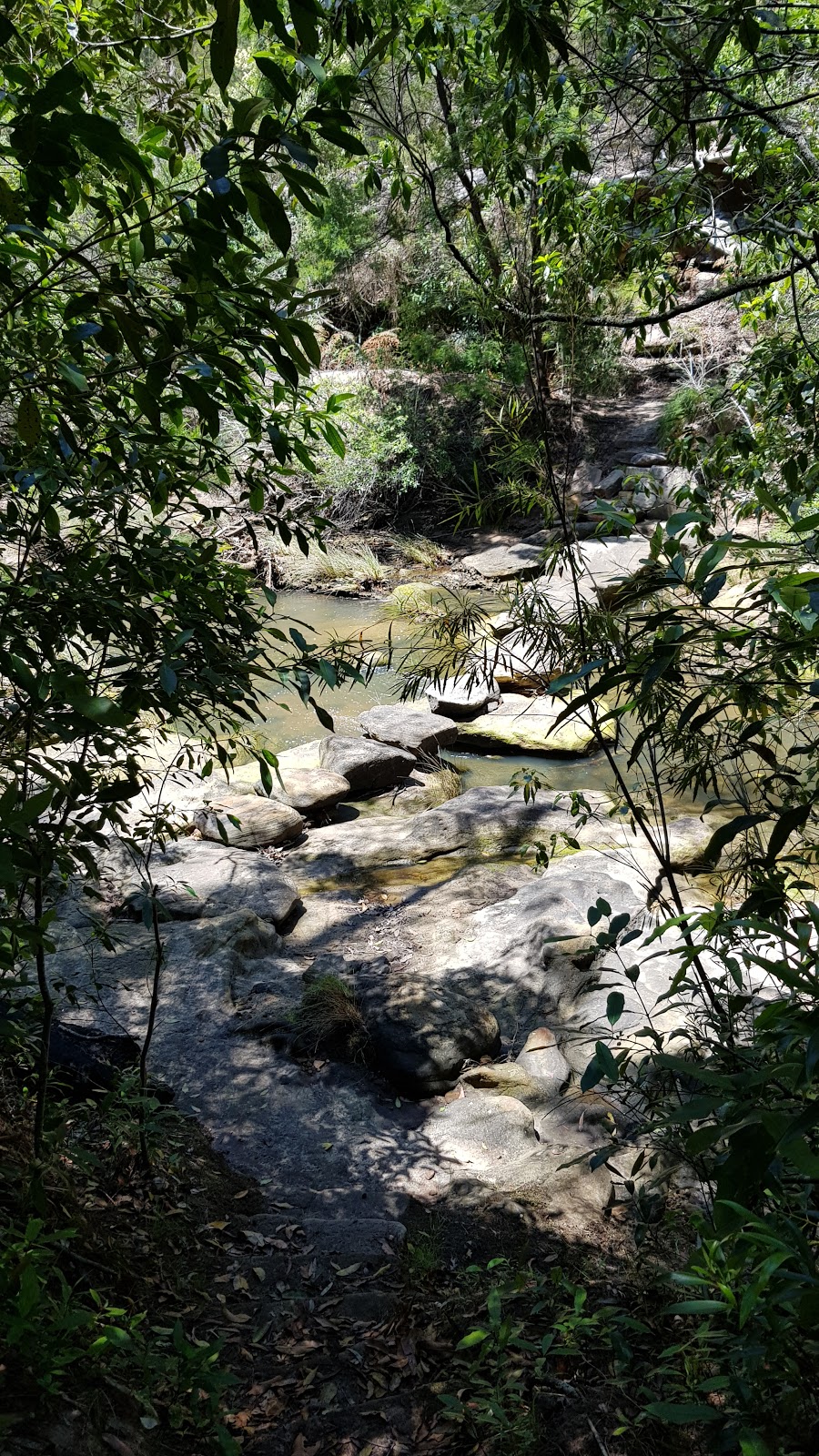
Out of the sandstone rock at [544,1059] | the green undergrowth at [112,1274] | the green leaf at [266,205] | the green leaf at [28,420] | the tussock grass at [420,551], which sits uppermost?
the green leaf at [266,205]

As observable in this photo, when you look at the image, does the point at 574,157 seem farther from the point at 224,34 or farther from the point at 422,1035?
the point at 422,1035

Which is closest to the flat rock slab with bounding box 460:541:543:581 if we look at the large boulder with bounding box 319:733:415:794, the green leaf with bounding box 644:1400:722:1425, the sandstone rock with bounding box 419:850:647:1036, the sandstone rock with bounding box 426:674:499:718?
the sandstone rock with bounding box 426:674:499:718

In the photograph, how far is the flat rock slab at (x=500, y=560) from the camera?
14.4 meters

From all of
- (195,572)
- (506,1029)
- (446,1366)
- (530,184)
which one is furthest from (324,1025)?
(530,184)

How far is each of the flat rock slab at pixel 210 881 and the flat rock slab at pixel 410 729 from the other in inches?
123

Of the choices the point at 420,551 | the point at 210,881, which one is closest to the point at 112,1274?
the point at 210,881

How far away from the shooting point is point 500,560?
585 inches

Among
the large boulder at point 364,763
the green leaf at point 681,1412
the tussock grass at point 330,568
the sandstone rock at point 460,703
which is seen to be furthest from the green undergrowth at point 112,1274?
the tussock grass at point 330,568

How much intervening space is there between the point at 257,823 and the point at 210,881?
1.40 m

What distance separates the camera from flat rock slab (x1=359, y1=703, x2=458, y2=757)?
9.15 metres

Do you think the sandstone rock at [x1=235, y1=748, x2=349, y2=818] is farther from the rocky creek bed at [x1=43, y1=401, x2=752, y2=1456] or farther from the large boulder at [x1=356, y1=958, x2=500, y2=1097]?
the large boulder at [x1=356, y1=958, x2=500, y2=1097]

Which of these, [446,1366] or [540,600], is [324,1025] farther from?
[540,600]

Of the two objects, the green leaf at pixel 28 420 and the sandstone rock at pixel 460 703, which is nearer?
the green leaf at pixel 28 420

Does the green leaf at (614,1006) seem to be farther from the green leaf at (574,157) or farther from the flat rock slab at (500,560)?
the flat rock slab at (500,560)
